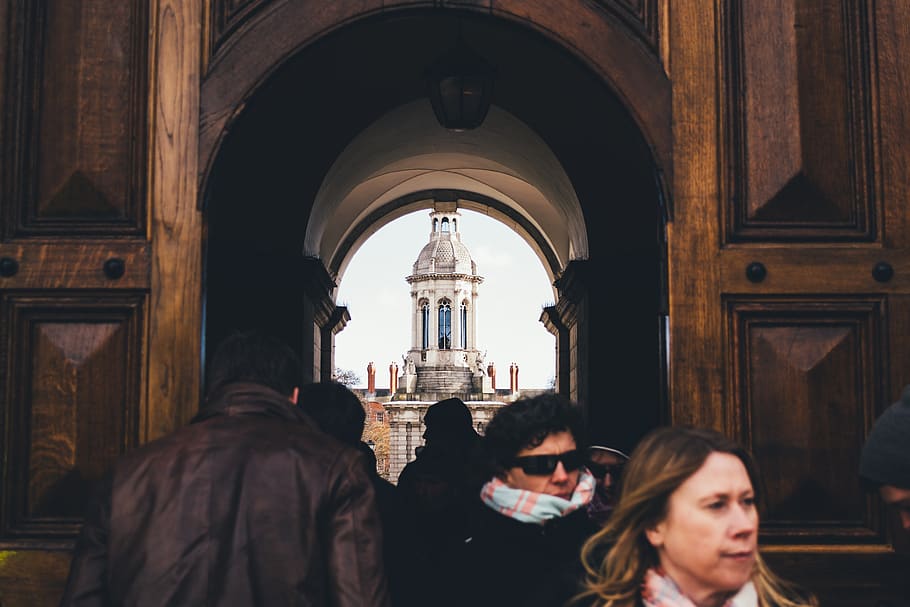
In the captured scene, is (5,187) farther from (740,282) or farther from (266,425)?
(740,282)

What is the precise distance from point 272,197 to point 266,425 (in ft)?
19.8

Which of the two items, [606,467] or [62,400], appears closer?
[62,400]

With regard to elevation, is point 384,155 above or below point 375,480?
above

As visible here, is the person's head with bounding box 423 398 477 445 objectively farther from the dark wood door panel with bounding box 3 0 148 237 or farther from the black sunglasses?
the dark wood door panel with bounding box 3 0 148 237

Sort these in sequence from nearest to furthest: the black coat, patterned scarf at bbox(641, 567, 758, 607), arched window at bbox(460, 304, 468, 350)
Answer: patterned scarf at bbox(641, 567, 758, 607) < the black coat < arched window at bbox(460, 304, 468, 350)

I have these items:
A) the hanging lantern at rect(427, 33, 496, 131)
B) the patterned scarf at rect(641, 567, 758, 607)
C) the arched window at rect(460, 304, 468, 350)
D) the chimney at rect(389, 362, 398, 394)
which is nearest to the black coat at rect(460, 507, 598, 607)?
the patterned scarf at rect(641, 567, 758, 607)

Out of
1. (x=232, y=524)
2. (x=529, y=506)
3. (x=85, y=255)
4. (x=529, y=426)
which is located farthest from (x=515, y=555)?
(x=85, y=255)

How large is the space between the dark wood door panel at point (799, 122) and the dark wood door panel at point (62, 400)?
2.05 meters

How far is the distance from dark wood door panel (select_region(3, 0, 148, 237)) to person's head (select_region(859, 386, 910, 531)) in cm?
238

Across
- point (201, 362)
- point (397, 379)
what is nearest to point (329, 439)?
point (201, 362)

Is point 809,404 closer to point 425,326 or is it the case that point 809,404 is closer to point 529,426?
point 529,426

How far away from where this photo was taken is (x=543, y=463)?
3.34 m

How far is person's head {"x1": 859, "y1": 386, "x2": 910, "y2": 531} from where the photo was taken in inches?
99.3

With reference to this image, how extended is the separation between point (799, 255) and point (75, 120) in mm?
2465
